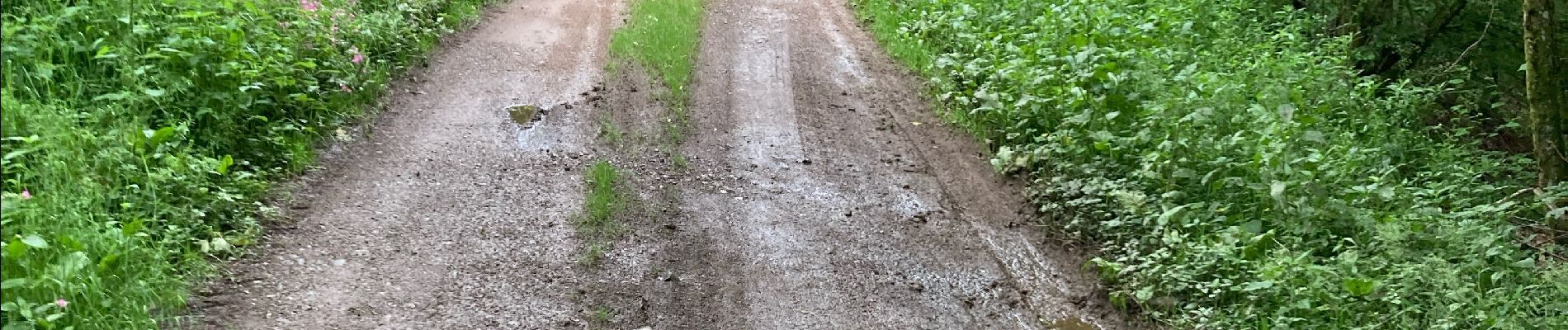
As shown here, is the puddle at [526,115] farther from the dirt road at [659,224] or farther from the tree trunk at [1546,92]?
the tree trunk at [1546,92]

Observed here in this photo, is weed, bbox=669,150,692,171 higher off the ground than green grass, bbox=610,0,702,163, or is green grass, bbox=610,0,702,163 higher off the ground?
weed, bbox=669,150,692,171

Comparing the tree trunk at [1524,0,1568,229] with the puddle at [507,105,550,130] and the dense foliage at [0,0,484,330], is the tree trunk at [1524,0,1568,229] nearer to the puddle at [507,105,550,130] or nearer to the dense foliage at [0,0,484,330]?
the puddle at [507,105,550,130]

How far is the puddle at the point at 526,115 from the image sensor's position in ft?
24.2

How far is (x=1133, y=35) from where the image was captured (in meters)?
8.25

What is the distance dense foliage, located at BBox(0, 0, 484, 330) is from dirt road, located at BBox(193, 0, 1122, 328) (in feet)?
0.88

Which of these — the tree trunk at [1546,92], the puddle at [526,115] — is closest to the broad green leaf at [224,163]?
the puddle at [526,115]

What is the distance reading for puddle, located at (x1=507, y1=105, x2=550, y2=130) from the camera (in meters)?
7.37

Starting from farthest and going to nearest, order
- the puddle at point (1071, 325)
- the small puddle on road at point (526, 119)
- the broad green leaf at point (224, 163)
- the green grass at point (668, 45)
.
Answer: the green grass at point (668, 45) → the small puddle on road at point (526, 119) → the broad green leaf at point (224, 163) → the puddle at point (1071, 325)

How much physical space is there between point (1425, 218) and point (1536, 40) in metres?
1.95

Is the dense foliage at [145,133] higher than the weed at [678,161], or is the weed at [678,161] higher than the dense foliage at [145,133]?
the dense foliage at [145,133]

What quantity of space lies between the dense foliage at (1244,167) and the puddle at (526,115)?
10.3 ft

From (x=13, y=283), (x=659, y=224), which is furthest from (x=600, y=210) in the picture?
(x=13, y=283)

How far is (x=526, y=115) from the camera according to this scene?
7539 millimetres

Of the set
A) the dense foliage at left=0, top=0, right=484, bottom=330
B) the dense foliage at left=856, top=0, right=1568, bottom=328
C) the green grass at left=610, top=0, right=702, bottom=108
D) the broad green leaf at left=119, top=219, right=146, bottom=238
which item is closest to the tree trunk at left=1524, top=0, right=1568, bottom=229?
the dense foliage at left=856, top=0, right=1568, bottom=328
